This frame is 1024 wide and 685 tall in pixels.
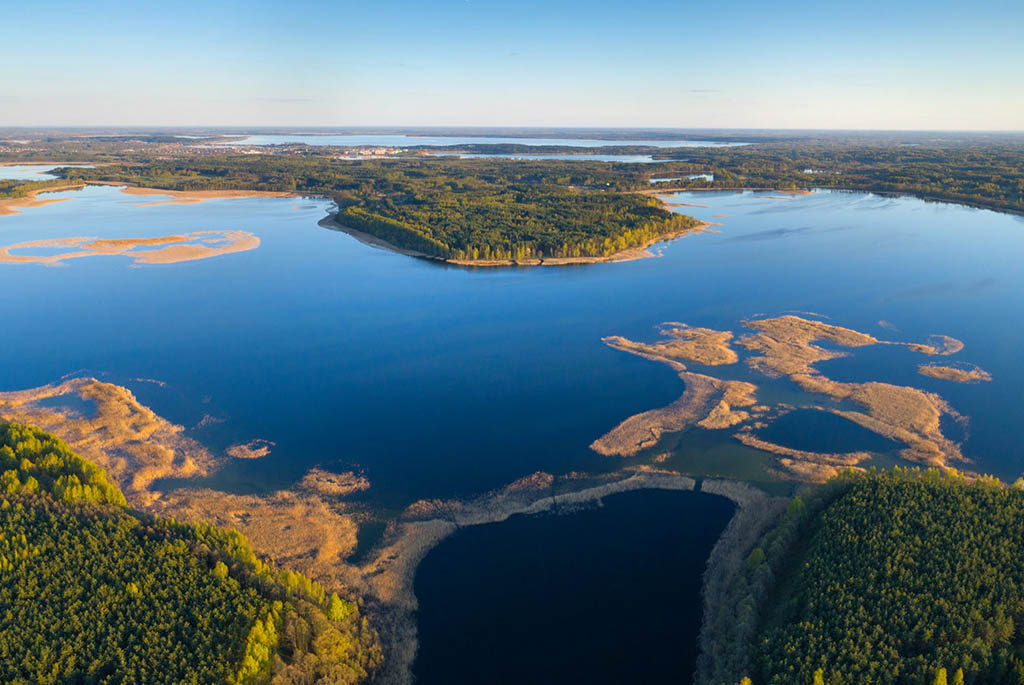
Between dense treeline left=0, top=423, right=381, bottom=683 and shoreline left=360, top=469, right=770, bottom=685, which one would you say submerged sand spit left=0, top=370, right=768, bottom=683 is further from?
dense treeline left=0, top=423, right=381, bottom=683

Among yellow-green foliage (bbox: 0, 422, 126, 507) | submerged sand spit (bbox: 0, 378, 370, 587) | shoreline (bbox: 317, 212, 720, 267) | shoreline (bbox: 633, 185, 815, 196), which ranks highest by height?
shoreline (bbox: 633, 185, 815, 196)

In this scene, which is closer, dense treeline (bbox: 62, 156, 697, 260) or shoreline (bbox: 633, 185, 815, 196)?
dense treeline (bbox: 62, 156, 697, 260)

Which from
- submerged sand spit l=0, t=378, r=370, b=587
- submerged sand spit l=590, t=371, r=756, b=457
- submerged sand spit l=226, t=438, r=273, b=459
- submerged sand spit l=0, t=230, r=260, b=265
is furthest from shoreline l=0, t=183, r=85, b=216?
submerged sand spit l=590, t=371, r=756, b=457

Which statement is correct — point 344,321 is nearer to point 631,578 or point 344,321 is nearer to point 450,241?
point 450,241

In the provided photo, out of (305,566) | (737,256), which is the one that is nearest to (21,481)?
(305,566)

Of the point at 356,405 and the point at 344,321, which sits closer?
the point at 356,405

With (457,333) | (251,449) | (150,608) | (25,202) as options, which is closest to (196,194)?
(25,202)
